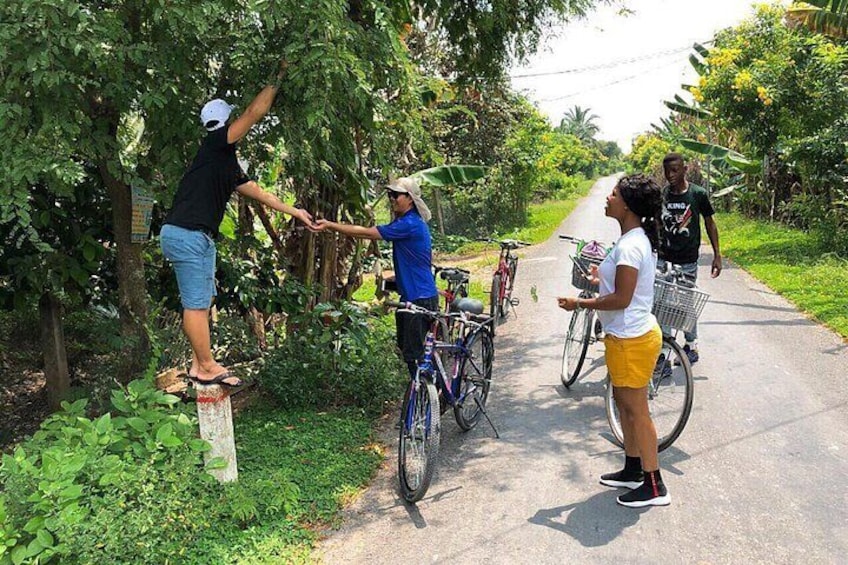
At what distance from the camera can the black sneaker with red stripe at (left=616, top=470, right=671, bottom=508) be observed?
3830mm

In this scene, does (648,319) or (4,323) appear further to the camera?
(4,323)

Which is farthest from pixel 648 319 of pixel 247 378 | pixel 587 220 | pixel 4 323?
pixel 587 220

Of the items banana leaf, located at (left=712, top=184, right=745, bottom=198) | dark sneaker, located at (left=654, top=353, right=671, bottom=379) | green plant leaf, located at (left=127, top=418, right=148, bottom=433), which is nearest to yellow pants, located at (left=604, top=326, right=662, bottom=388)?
dark sneaker, located at (left=654, top=353, right=671, bottom=379)

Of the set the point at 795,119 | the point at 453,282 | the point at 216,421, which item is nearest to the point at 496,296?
the point at 453,282

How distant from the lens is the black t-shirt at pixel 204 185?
363 centimetres

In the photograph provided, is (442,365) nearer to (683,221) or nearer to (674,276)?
(674,276)

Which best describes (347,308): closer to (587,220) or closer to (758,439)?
(758,439)

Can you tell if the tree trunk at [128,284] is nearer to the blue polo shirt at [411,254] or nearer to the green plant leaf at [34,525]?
the blue polo shirt at [411,254]

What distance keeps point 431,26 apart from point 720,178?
17435mm

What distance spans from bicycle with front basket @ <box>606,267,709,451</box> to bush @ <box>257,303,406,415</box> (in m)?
1.97

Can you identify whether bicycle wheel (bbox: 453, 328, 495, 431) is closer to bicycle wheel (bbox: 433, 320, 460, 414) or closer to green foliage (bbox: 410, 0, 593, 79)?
bicycle wheel (bbox: 433, 320, 460, 414)

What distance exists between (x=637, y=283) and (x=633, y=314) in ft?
0.59

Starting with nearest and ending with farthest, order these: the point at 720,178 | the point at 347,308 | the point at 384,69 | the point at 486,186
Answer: the point at 384,69 → the point at 347,308 → the point at 486,186 → the point at 720,178

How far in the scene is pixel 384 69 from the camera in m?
4.14
